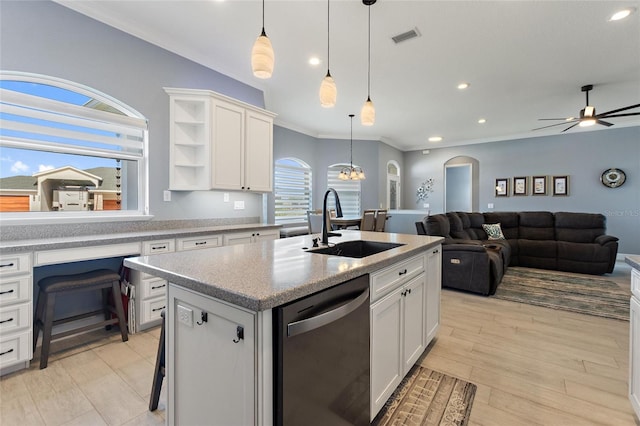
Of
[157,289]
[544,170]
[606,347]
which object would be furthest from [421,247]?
[544,170]

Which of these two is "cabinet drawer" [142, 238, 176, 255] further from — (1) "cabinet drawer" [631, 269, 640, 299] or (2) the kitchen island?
(1) "cabinet drawer" [631, 269, 640, 299]

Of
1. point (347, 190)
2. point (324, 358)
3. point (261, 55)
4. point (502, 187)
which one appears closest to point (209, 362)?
point (324, 358)

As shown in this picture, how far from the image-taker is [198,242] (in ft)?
9.80

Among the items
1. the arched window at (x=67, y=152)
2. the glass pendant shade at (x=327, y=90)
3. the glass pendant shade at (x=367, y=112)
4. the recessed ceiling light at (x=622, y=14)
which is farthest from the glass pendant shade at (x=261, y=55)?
the recessed ceiling light at (x=622, y=14)

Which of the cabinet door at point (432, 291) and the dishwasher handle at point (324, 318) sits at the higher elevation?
the dishwasher handle at point (324, 318)

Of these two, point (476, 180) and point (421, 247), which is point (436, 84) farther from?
point (476, 180)

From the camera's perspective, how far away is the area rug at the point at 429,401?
5.33 ft

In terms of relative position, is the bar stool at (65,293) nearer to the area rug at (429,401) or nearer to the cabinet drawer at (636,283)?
the area rug at (429,401)

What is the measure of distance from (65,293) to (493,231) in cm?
638

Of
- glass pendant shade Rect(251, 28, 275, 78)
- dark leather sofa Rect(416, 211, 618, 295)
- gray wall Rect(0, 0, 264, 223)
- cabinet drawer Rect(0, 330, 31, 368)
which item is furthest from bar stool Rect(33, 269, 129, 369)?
dark leather sofa Rect(416, 211, 618, 295)

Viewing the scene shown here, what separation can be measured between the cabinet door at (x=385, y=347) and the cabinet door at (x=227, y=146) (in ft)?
8.37

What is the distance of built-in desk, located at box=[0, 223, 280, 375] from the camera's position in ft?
6.44

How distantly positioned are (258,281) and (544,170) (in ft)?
25.9

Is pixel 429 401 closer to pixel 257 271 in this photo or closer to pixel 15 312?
pixel 257 271
